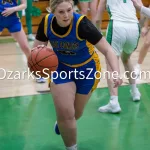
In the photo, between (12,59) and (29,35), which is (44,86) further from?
(29,35)

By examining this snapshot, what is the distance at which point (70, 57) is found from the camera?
3.21 meters

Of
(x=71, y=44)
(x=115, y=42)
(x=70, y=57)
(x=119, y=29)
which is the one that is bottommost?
(x=115, y=42)

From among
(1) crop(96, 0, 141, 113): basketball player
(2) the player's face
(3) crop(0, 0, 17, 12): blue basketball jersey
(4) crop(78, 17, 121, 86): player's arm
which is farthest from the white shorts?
(3) crop(0, 0, 17, 12): blue basketball jersey

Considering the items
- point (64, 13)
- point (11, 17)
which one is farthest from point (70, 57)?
point (11, 17)

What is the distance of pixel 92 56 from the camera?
328 centimetres

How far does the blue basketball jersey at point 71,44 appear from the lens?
306cm

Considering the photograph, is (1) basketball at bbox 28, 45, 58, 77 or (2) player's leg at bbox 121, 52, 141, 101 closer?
(1) basketball at bbox 28, 45, 58, 77

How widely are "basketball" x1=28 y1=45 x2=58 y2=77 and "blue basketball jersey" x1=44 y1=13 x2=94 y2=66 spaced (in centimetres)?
9

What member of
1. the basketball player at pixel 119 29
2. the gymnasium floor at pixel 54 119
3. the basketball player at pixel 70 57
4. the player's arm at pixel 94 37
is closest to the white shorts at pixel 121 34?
the basketball player at pixel 119 29

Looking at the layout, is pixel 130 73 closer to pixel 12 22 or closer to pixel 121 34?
pixel 121 34

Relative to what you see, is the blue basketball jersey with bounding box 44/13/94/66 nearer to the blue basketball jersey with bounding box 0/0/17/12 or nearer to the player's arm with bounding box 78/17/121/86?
A: the player's arm with bounding box 78/17/121/86

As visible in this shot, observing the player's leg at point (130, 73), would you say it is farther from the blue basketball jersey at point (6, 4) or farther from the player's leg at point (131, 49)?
the blue basketball jersey at point (6, 4)

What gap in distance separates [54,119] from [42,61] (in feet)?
3.95

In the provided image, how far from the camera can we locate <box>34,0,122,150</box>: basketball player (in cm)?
303
